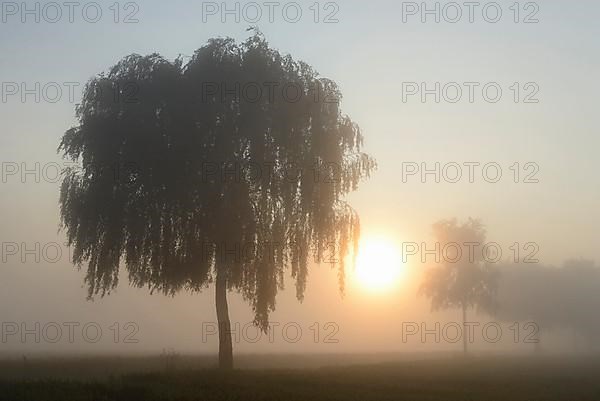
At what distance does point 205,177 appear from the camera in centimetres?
2989

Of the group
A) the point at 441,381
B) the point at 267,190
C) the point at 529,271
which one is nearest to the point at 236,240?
the point at 267,190

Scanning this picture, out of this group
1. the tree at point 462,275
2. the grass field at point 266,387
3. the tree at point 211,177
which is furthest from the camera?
the tree at point 462,275

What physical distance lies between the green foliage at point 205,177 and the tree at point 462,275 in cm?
5451

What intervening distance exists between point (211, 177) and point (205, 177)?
0.27m

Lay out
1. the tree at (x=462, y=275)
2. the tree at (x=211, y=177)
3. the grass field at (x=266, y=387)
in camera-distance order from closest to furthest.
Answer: the grass field at (x=266, y=387) → the tree at (x=211, y=177) → the tree at (x=462, y=275)

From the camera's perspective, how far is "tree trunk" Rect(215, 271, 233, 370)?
30.2 meters

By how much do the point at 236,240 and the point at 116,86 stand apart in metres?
9.02

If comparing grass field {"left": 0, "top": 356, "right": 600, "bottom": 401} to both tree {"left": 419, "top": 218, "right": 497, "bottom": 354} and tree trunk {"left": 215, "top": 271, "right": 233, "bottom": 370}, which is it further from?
tree {"left": 419, "top": 218, "right": 497, "bottom": 354}

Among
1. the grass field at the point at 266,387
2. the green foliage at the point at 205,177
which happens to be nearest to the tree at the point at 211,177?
the green foliage at the point at 205,177

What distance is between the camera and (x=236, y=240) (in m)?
29.7

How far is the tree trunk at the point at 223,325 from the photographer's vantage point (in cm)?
3023

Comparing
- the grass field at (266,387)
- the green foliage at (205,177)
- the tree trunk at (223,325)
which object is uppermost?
the green foliage at (205,177)

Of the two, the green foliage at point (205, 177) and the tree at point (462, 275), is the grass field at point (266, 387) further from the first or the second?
the tree at point (462, 275)

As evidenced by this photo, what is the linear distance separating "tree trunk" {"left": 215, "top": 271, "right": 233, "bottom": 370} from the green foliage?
0.45 meters
